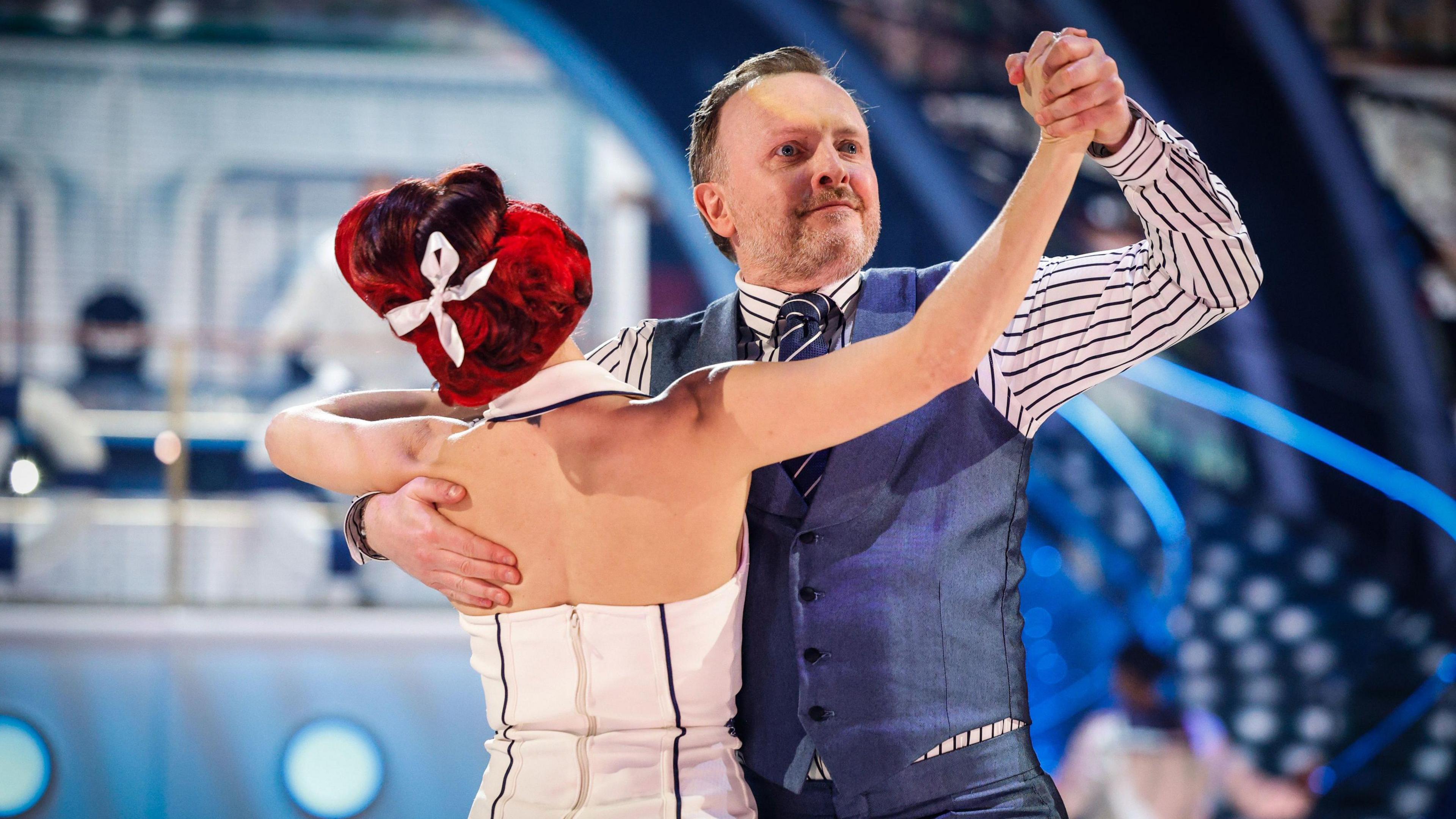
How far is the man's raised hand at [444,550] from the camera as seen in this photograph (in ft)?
4.33

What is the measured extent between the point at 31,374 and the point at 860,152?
479cm

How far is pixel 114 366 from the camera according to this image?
4.96 metres

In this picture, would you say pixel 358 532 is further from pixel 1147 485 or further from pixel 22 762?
pixel 1147 485

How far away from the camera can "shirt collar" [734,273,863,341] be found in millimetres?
1695

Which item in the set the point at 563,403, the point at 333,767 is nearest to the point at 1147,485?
the point at 333,767

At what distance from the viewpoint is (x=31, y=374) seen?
5191 millimetres

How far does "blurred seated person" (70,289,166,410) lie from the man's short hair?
3633mm

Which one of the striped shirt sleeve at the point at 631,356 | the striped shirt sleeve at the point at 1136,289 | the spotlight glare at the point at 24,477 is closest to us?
the striped shirt sleeve at the point at 1136,289

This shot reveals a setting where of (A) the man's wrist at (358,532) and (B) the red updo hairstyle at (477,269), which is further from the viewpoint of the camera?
(A) the man's wrist at (358,532)

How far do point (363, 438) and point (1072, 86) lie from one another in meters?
0.95

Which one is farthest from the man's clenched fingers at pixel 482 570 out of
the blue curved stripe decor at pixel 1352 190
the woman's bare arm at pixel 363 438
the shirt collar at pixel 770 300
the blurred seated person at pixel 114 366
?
the blue curved stripe decor at pixel 1352 190

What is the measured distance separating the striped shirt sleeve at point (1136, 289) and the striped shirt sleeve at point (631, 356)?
534mm

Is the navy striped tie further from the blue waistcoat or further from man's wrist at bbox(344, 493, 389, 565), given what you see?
man's wrist at bbox(344, 493, 389, 565)

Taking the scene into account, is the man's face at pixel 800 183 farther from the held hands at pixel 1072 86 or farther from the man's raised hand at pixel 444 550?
the man's raised hand at pixel 444 550
